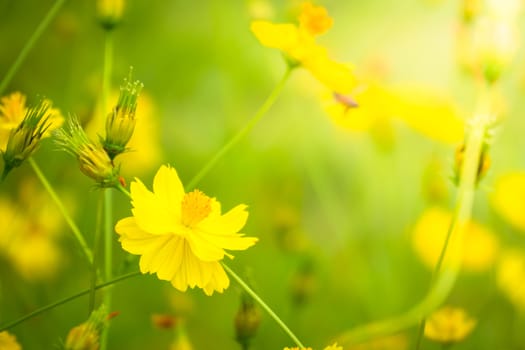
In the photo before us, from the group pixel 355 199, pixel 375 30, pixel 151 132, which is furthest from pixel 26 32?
pixel 375 30

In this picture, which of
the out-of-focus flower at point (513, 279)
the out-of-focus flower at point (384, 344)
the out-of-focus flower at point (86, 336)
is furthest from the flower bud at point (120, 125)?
the out-of-focus flower at point (513, 279)

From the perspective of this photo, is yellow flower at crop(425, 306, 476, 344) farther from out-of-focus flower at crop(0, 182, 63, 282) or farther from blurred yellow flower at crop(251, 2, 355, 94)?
out-of-focus flower at crop(0, 182, 63, 282)

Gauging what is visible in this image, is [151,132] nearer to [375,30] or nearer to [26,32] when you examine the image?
[26,32]

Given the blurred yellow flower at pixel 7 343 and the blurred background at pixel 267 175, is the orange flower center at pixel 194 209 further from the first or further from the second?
the blurred background at pixel 267 175

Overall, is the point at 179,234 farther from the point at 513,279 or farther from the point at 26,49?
the point at 513,279

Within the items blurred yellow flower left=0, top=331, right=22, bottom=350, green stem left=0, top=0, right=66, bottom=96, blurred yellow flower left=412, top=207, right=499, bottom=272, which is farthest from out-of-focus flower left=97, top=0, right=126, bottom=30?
blurred yellow flower left=412, top=207, right=499, bottom=272

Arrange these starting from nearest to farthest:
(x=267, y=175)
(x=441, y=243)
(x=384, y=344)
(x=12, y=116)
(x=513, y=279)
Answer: (x=12, y=116) → (x=384, y=344) → (x=513, y=279) → (x=441, y=243) → (x=267, y=175)

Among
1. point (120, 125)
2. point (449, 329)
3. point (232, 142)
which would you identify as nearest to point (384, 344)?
point (449, 329)
